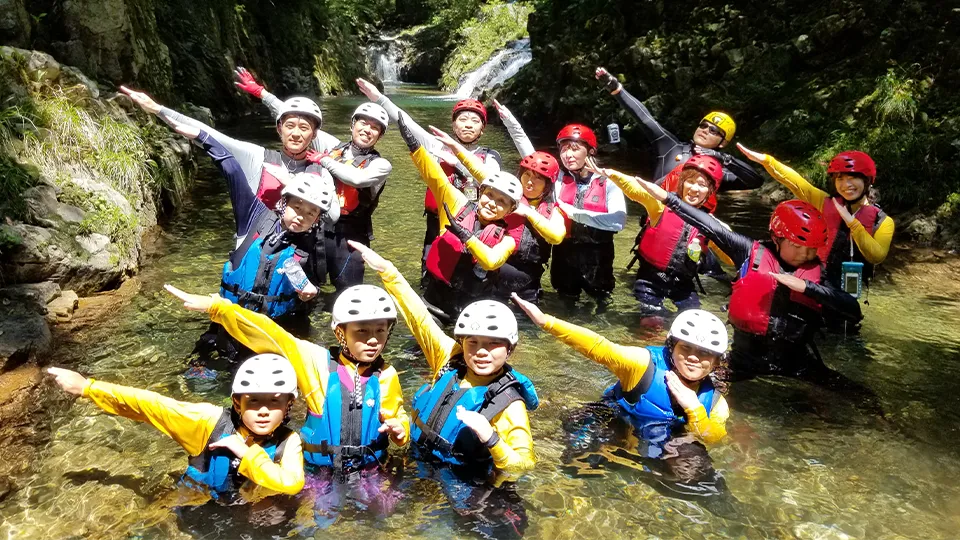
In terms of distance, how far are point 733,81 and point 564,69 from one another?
7.21 m

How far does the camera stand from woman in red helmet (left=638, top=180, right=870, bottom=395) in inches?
222

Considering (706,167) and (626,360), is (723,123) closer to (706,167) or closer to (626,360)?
(706,167)

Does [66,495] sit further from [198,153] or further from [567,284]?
[198,153]

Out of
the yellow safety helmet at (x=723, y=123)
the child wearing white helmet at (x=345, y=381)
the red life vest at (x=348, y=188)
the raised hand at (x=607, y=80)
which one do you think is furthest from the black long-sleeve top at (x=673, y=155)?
the child wearing white helmet at (x=345, y=381)

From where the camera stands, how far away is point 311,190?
519cm

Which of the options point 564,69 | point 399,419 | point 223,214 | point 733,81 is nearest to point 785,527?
point 399,419

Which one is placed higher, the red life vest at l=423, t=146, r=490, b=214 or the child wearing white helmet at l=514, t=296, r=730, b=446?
the red life vest at l=423, t=146, r=490, b=214

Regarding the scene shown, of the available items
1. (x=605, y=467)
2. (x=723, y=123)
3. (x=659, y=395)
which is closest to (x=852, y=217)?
(x=723, y=123)

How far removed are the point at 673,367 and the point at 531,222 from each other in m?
2.16

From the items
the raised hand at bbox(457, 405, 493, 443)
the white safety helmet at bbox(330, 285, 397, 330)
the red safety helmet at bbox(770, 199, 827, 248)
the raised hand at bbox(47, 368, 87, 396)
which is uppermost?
the red safety helmet at bbox(770, 199, 827, 248)

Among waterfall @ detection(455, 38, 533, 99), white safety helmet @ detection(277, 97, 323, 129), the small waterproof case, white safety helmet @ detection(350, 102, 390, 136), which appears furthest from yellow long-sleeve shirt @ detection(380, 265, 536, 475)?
waterfall @ detection(455, 38, 533, 99)

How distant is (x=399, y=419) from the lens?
14.4ft

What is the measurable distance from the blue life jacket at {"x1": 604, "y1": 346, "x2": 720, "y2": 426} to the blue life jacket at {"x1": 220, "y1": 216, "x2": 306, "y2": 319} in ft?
8.88

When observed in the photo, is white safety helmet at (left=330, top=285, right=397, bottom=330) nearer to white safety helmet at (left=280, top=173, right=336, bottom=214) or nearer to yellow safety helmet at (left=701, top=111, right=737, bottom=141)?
white safety helmet at (left=280, top=173, right=336, bottom=214)
